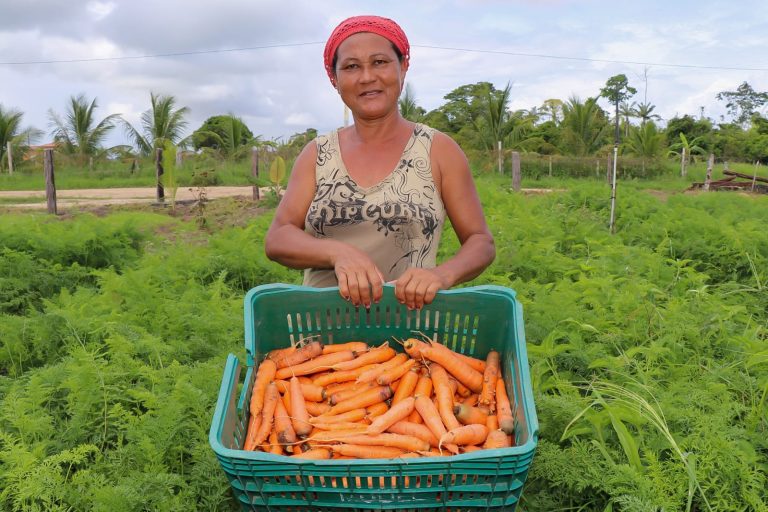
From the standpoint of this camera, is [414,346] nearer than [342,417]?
No

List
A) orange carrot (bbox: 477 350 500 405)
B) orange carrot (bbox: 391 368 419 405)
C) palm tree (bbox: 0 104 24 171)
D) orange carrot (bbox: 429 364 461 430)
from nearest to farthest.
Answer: orange carrot (bbox: 429 364 461 430) → orange carrot (bbox: 477 350 500 405) → orange carrot (bbox: 391 368 419 405) → palm tree (bbox: 0 104 24 171)

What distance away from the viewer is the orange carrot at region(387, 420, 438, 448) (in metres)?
2.04

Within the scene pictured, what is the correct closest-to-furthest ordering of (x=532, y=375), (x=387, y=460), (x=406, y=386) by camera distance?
(x=387, y=460) → (x=406, y=386) → (x=532, y=375)

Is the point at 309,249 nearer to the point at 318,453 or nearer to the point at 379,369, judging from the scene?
the point at 379,369

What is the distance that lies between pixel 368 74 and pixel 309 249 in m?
0.70

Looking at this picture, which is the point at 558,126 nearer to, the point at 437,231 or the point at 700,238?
the point at 700,238

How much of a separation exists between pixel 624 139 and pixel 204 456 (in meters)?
34.5

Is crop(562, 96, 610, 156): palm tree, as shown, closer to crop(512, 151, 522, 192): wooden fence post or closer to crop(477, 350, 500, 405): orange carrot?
crop(512, 151, 522, 192): wooden fence post

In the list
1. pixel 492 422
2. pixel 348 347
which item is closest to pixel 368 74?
pixel 348 347

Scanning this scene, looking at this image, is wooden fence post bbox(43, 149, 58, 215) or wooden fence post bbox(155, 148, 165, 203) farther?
wooden fence post bbox(155, 148, 165, 203)

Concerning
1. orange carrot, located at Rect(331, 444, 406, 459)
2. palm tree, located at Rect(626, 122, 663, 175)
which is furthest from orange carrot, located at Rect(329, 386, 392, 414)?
palm tree, located at Rect(626, 122, 663, 175)


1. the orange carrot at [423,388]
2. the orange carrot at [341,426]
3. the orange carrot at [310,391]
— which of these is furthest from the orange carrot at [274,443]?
the orange carrot at [423,388]

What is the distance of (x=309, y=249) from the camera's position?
2396 millimetres

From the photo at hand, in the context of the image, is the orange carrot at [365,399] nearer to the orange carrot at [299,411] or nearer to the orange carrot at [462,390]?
the orange carrot at [299,411]
